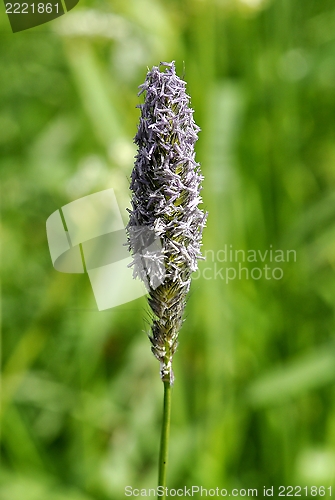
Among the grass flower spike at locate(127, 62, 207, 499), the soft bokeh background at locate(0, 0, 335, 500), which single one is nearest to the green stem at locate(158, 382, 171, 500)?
the grass flower spike at locate(127, 62, 207, 499)

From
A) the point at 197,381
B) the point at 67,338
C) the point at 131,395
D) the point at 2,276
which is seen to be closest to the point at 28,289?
the point at 2,276

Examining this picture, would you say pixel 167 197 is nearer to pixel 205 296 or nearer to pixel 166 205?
pixel 166 205

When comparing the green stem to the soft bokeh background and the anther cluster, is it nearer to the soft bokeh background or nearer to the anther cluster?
the anther cluster

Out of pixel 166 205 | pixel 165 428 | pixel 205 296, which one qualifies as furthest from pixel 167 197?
pixel 205 296

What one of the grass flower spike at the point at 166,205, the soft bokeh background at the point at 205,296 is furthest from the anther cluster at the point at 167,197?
the soft bokeh background at the point at 205,296

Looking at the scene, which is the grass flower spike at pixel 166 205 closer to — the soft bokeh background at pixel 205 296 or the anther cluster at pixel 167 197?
the anther cluster at pixel 167 197

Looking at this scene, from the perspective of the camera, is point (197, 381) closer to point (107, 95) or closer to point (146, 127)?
point (107, 95)
